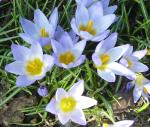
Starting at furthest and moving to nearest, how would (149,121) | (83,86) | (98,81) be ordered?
(149,121)
(98,81)
(83,86)

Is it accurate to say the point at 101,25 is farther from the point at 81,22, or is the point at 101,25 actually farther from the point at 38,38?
the point at 38,38

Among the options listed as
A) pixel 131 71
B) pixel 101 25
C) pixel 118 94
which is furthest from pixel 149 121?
pixel 101 25

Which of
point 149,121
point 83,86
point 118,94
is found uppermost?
point 83,86

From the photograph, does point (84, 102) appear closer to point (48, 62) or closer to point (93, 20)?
point (48, 62)

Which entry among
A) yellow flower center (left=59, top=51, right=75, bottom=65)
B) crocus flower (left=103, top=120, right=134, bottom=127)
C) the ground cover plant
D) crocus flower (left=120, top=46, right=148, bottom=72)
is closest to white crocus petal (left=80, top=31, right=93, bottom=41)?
the ground cover plant

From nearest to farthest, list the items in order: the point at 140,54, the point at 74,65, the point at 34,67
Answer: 1. the point at 74,65
2. the point at 34,67
3. the point at 140,54

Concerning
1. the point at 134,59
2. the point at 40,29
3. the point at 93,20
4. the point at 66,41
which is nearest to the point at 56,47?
the point at 66,41

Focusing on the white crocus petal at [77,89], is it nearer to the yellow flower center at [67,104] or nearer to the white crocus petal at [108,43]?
the yellow flower center at [67,104]

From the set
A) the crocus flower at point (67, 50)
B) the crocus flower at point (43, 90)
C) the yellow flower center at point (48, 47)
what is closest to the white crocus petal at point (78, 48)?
the crocus flower at point (67, 50)
